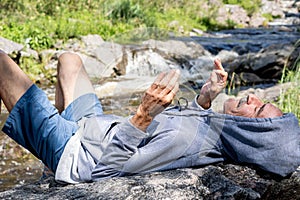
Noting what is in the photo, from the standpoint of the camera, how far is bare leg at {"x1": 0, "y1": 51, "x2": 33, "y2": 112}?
8.86ft

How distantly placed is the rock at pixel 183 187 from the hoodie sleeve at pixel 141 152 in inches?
2.0

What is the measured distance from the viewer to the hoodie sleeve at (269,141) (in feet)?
8.67

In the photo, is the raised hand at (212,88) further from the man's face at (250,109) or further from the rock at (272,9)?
the rock at (272,9)

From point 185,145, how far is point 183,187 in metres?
0.23

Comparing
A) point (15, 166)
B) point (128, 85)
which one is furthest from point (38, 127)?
point (15, 166)

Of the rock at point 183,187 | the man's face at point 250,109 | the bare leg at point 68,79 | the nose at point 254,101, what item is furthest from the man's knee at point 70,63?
the nose at point 254,101

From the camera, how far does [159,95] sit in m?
2.21

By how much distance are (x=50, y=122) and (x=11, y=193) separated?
1.48 ft

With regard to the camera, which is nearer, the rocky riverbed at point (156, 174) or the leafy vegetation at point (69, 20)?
the rocky riverbed at point (156, 174)

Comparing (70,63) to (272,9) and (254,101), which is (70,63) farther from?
(272,9)

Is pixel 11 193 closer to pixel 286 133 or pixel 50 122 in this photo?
pixel 50 122

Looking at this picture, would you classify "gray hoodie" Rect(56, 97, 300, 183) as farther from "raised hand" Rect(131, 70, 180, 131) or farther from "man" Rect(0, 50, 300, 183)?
"raised hand" Rect(131, 70, 180, 131)

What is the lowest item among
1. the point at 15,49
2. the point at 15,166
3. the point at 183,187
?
the point at 15,166

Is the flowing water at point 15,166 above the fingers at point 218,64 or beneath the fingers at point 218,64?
beneath
